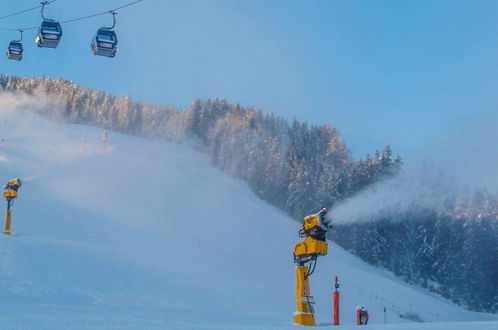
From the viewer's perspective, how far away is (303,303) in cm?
1152

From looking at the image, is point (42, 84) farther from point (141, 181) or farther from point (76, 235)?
point (76, 235)

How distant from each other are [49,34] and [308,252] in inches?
463

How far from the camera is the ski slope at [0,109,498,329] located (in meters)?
12.6

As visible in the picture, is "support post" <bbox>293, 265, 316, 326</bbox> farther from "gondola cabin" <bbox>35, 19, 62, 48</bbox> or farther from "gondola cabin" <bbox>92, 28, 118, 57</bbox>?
"gondola cabin" <bbox>35, 19, 62, 48</bbox>

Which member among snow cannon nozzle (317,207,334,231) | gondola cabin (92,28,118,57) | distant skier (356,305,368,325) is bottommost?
distant skier (356,305,368,325)

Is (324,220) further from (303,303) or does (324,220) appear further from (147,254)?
(147,254)

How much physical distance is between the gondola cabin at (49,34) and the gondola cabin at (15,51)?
3029 mm

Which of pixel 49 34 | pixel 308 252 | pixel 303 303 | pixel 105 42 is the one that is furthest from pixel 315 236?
pixel 49 34

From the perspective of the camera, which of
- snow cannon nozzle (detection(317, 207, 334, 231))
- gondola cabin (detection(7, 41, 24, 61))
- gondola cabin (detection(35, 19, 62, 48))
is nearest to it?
snow cannon nozzle (detection(317, 207, 334, 231))

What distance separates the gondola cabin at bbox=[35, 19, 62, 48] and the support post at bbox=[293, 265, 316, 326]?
11.6 m

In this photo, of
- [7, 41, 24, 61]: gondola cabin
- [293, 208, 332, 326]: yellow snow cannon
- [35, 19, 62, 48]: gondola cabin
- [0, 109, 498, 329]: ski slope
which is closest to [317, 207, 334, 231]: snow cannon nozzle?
[293, 208, 332, 326]: yellow snow cannon

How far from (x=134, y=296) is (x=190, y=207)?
35908 millimetres

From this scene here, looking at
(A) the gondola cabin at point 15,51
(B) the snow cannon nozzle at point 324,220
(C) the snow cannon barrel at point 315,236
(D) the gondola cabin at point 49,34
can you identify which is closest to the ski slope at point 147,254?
(C) the snow cannon barrel at point 315,236

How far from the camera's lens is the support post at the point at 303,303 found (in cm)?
1146
